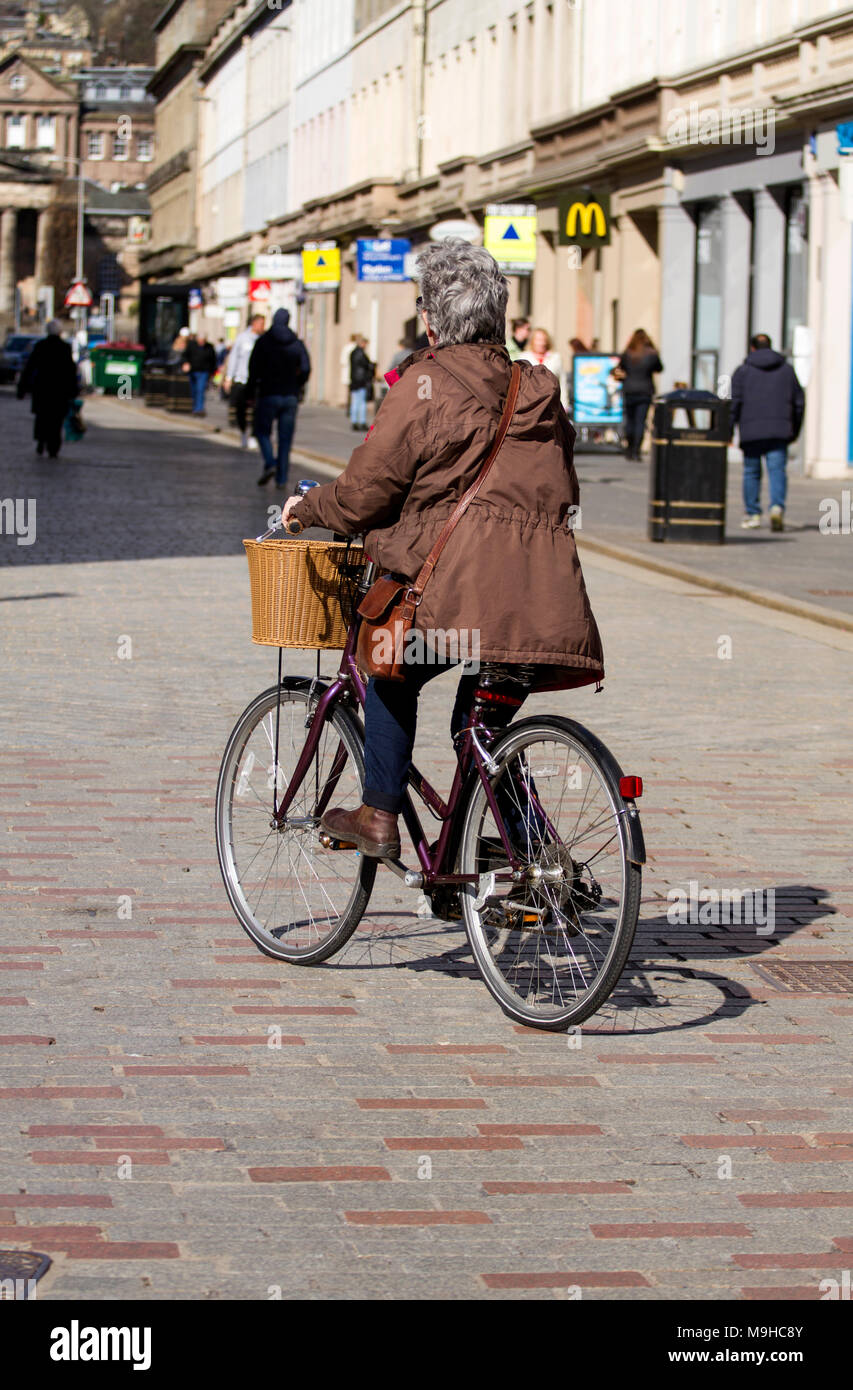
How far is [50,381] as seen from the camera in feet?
100.0

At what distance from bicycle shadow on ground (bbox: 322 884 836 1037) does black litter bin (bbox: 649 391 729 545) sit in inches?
511

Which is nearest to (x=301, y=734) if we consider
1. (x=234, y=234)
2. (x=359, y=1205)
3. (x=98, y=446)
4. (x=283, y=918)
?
(x=283, y=918)

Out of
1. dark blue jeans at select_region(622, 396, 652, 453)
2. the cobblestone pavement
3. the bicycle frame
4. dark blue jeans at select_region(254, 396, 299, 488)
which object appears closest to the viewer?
the cobblestone pavement

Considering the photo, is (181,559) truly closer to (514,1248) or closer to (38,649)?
(38,649)

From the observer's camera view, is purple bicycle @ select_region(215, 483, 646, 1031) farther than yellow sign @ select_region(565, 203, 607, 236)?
No

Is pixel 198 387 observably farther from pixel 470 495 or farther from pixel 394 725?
pixel 470 495

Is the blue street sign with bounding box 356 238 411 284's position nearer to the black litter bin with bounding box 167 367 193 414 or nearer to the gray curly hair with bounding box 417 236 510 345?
the black litter bin with bounding box 167 367 193 414

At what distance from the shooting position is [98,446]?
119 feet

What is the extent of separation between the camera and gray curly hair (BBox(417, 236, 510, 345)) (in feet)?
17.7

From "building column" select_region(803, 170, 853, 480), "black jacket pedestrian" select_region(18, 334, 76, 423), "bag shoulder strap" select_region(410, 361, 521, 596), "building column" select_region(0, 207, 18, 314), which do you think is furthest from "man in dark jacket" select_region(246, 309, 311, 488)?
"building column" select_region(0, 207, 18, 314)

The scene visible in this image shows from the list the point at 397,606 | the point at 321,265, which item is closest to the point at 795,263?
the point at 321,265

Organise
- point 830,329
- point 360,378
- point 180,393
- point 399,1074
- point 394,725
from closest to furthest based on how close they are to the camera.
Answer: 1. point 399,1074
2. point 394,725
3. point 830,329
4. point 360,378
5. point 180,393

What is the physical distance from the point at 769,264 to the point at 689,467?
13.6 metres

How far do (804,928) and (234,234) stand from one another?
3765 inches
